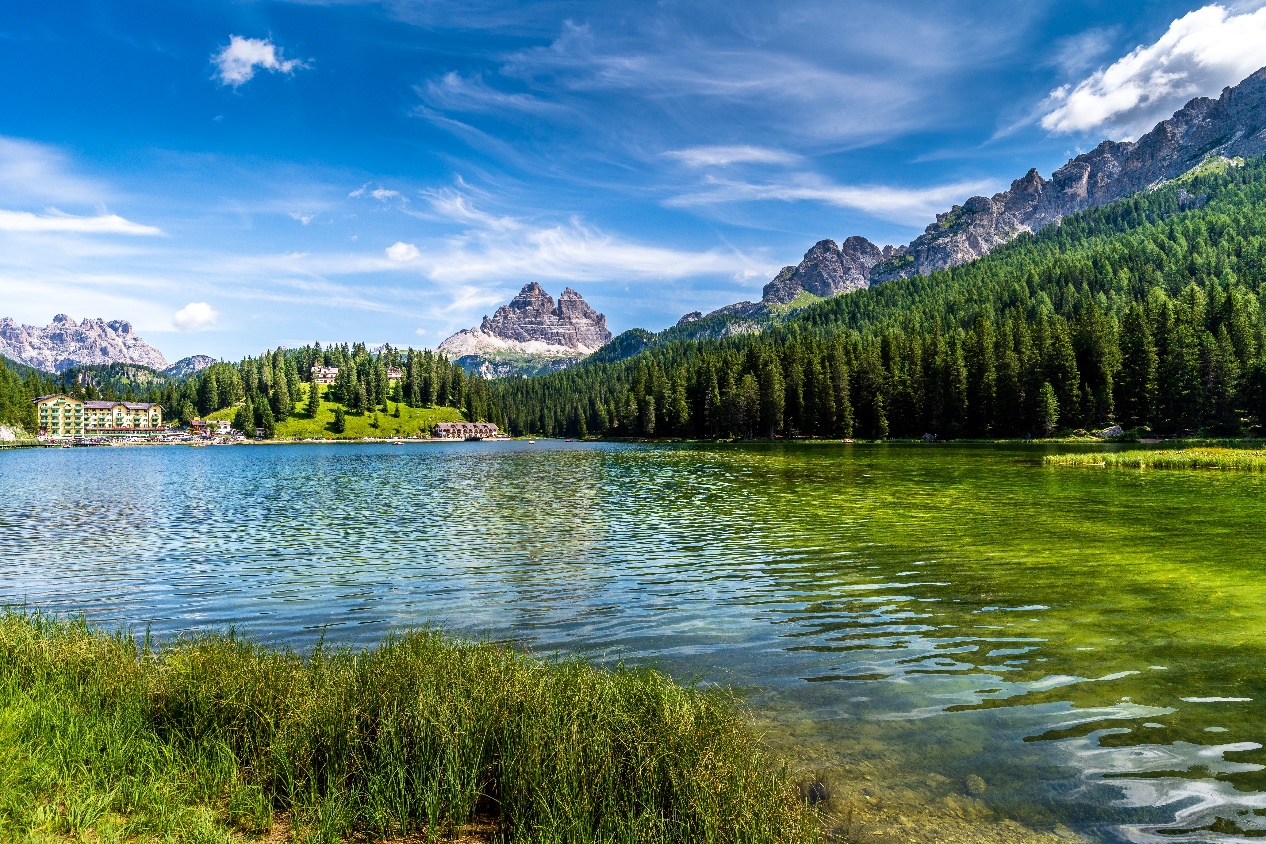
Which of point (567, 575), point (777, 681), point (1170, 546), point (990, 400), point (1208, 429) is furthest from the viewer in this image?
point (990, 400)

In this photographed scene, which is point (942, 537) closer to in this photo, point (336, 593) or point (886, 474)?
point (336, 593)

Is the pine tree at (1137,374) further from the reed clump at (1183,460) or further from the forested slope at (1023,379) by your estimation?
the reed clump at (1183,460)

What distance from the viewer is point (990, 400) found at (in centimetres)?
13412

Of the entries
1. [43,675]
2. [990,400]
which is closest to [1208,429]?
[990,400]

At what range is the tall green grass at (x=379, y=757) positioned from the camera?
7.30 metres

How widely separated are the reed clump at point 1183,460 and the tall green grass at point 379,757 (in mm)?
73249

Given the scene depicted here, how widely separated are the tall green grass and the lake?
3086mm

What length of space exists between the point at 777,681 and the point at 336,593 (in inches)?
617

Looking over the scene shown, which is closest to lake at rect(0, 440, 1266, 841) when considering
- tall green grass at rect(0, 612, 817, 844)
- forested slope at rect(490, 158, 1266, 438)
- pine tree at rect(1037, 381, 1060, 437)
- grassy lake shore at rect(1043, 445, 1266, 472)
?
tall green grass at rect(0, 612, 817, 844)

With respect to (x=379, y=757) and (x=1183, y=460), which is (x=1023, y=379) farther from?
(x=379, y=757)

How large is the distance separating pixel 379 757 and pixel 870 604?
15.1 m

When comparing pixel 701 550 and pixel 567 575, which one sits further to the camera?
pixel 701 550

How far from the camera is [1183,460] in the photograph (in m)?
65.0

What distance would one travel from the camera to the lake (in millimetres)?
10008
